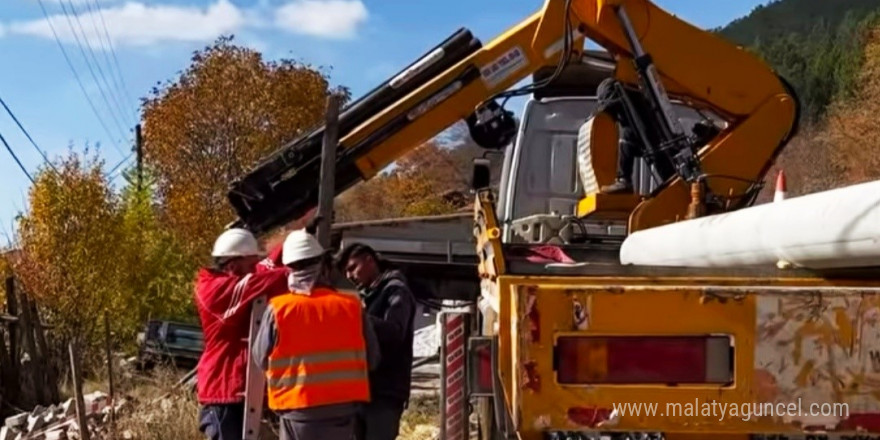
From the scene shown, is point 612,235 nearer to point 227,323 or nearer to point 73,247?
point 227,323

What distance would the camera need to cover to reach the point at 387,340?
6234 millimetres

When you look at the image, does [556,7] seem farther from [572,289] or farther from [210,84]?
[210,84]

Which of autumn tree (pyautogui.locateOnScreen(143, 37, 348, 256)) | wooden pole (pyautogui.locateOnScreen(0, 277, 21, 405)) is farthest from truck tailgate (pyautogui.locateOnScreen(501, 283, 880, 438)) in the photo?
autumn tree (pyautogui.locateOnScreen(143, 37, 348, 256))

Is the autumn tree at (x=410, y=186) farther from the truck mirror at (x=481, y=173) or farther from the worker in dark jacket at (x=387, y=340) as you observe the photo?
the worker in dark jacket at (x=387, y=340)

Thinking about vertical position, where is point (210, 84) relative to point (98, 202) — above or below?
above

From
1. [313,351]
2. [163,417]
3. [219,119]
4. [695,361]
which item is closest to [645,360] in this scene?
[695,361]

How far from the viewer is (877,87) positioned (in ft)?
114

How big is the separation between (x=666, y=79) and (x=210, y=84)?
91.9 ft

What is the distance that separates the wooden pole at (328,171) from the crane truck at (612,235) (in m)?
0.31

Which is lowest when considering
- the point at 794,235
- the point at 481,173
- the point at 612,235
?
the point at 794,235

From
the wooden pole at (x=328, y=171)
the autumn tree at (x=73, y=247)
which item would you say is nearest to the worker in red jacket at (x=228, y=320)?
the wooden pole at (x=328, y=171)

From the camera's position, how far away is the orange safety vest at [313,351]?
530 centimetres

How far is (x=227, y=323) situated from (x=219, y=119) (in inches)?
1101

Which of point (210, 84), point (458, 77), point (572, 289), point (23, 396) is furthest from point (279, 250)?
point (210, 84)
